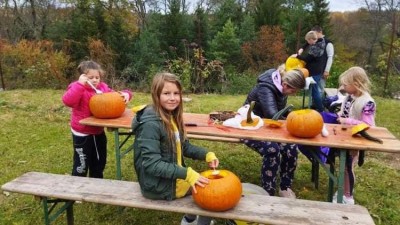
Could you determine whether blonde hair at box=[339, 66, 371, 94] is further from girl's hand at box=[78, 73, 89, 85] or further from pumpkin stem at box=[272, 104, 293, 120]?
girl's hand at box=[78, 73, 89, 85]

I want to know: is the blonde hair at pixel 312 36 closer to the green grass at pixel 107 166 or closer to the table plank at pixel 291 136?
the green grass at pixel 107 166

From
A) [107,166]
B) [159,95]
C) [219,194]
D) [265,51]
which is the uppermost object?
[265,51]

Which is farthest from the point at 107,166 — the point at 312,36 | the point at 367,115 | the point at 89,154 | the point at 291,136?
the point at 312,36

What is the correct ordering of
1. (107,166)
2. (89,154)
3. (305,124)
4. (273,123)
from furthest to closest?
1. (107,166)
2. (89,154)
3. (273,123)
4. (305,124)

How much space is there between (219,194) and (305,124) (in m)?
1.03

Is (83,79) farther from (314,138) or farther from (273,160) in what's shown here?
(314,138)

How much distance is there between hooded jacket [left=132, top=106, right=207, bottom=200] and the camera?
2.45m

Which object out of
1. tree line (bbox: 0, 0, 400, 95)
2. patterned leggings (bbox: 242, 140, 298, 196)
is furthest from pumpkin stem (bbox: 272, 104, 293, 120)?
tree line (bbox: 0, 0, 400, 95)

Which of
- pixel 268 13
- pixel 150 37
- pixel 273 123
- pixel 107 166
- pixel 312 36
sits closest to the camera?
pixel 273 123

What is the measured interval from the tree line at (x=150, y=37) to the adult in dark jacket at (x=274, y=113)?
28.7ft

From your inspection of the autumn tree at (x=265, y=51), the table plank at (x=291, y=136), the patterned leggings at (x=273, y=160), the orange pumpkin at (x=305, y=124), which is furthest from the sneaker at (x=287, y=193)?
the autumn tree at (x=265, y=51)

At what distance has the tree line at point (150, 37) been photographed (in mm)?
16047

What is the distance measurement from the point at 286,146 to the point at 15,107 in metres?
6.54

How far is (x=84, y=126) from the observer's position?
3.62m
